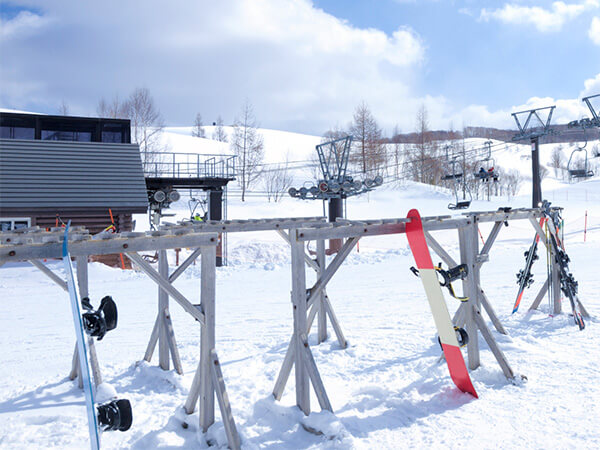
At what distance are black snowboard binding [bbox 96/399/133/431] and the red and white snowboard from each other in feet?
Answer: 11.0

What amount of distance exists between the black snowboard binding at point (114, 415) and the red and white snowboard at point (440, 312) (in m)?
3.34

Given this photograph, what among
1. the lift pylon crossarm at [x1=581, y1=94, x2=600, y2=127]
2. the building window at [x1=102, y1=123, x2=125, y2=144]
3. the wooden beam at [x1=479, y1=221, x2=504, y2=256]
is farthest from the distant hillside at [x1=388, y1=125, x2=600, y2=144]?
the building window at [x1=102, y1=123, x2=125, y2=144]

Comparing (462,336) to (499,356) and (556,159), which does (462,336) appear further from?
(556,159)

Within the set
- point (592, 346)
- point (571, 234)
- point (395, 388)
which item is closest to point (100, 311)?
point (395, 388)

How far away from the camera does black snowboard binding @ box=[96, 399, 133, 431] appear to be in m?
3.43

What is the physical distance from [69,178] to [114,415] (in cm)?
1610

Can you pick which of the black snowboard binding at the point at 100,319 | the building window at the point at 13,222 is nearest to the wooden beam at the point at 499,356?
the black snowboard binding at the point at 100,319

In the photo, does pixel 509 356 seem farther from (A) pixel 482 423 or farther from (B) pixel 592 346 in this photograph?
(A) pixel 482 423

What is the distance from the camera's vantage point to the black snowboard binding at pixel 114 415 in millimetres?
3432

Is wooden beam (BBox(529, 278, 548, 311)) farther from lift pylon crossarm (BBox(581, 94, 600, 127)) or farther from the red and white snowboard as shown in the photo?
lift pylon crossarm (BBox(581, 94, 600, 127))

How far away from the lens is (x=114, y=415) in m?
3.46

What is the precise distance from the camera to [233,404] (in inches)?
204

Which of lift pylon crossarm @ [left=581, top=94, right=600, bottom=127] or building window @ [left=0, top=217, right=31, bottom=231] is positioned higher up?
lift pylon crossarm @ [left=581, top=94, right=600, bottom=127]

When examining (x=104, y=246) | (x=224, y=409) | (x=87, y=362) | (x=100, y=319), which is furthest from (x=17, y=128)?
(x=87, y=362)
